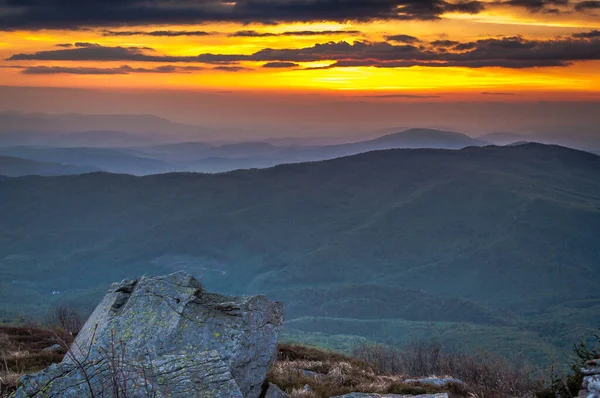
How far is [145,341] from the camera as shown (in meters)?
14.2

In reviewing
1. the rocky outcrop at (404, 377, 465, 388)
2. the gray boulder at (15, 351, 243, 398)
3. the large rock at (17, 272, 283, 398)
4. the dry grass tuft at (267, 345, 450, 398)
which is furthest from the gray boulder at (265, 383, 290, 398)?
the rocky outcrop at (404, 377, 465, 388)

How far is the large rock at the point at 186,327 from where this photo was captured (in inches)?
553

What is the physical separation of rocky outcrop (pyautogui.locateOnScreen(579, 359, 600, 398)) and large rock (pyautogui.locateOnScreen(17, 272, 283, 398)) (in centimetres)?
737

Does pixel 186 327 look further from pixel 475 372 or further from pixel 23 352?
pixel 475 372

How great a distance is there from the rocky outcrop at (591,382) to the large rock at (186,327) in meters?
7.37

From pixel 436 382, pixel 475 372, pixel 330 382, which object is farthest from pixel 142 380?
pixel 475 372

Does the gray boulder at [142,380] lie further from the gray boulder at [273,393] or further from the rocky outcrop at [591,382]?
the rocky outcrop at [591,382]

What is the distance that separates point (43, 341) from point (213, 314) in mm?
15313

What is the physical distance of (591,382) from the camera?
13.8m

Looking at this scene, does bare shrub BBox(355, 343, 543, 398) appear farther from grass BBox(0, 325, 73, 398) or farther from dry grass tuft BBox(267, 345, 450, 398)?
grass BBox(0, 325, 73, 398)

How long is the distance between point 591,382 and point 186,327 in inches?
364

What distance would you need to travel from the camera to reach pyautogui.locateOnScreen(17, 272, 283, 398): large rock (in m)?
14.0

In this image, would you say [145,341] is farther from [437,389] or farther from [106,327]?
[437,389]

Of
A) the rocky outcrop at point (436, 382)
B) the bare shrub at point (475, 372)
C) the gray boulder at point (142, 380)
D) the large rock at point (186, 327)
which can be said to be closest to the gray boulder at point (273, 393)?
the large rock at point (186, 327)
